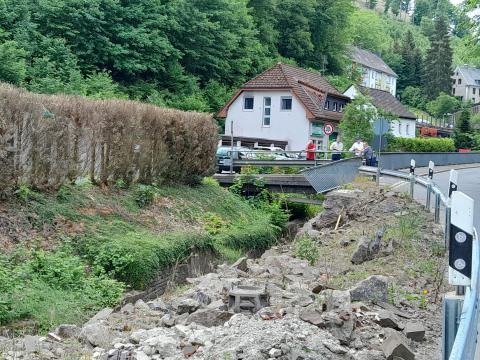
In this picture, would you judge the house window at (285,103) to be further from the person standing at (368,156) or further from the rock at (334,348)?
the rock at (334,348)

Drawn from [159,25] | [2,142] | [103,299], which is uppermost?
[159,25]

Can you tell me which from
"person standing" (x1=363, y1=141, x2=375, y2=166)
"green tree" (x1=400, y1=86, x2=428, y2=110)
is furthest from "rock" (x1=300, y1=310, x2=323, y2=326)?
"green tree" (x1=400, y1=86, x2=428, y2=110)

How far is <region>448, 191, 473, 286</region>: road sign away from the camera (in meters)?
4.29

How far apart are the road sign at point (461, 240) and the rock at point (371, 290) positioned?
3.98 meters

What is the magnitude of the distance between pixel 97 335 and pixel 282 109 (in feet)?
A: 153

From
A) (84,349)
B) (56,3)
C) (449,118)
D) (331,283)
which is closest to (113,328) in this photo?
(84,349)

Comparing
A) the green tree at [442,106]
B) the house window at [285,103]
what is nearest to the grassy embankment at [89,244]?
the house window at [285,103]

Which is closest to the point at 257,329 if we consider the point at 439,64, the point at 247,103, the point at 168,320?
the point at 168,320

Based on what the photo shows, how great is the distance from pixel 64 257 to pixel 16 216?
53.7 inches

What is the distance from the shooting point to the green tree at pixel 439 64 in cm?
12069

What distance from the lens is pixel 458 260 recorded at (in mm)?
4395

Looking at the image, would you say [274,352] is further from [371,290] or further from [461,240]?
[371,290]

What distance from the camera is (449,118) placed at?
372 feet

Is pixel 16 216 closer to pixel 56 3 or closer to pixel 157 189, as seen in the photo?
pixel 157 189
